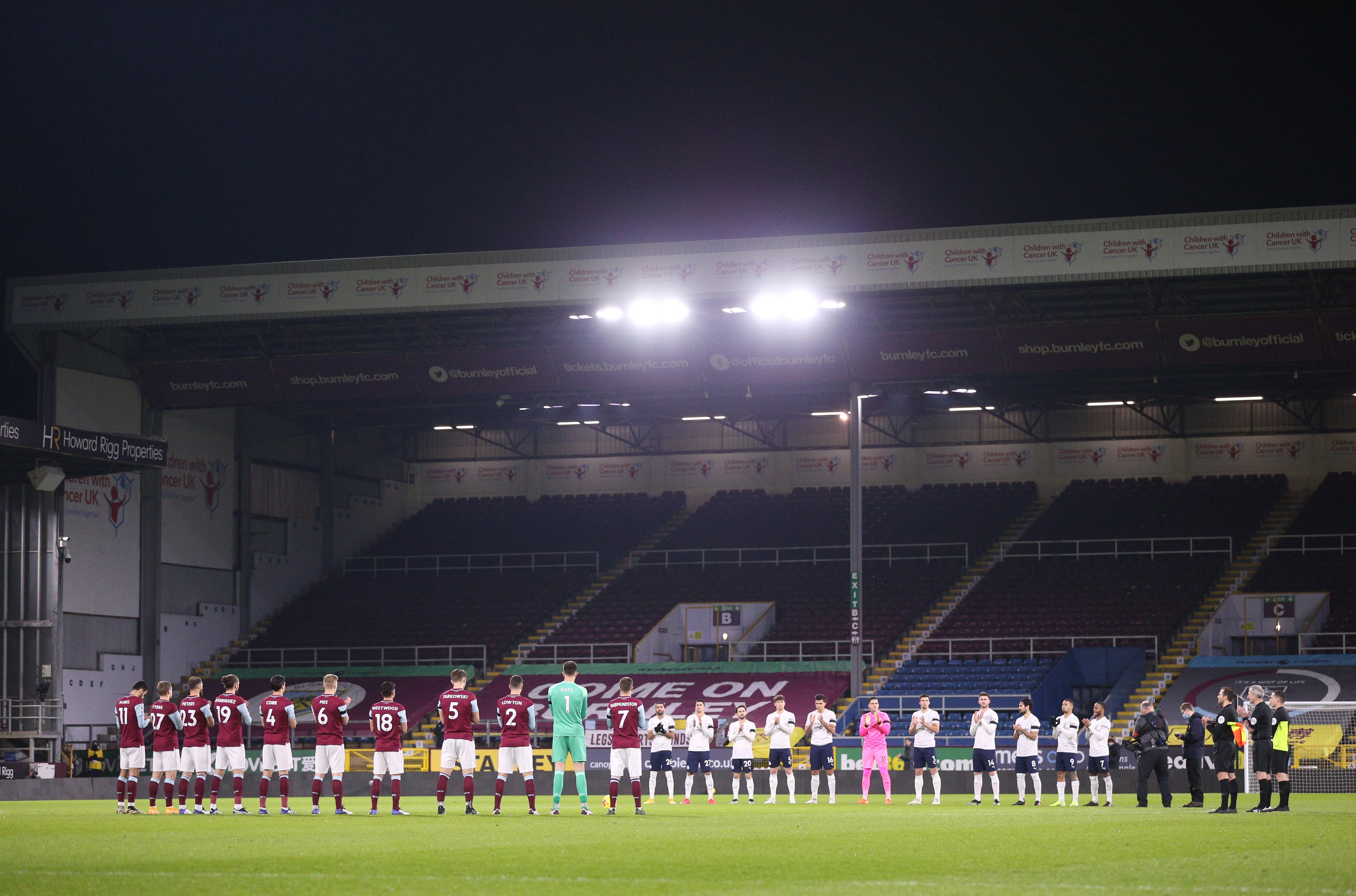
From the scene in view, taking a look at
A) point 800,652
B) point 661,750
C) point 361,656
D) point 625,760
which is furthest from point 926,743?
point 361,656

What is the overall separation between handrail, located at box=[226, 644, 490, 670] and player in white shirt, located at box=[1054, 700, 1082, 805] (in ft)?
77.9

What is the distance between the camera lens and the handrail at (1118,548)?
154ft

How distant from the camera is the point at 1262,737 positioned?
21.0 m

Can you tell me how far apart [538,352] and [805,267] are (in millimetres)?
8401

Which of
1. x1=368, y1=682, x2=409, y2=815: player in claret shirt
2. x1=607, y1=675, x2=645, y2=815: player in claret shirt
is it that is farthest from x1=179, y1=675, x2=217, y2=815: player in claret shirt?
x1=607, y1=675, x2=645, y2=815: player in claret shirt

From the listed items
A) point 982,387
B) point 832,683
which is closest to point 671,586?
point 832,683

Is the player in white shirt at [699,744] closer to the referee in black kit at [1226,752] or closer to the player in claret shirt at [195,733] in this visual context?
the player in claret shirt at [195,733]

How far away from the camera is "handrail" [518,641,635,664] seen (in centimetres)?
4688

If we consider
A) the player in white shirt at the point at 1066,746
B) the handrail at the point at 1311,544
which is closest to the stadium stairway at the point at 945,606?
→ the handrail at the point at 1311,544

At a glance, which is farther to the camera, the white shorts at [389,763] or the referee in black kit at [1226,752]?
the referee in black kit at [1226,752]

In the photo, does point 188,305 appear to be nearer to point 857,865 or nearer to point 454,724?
point 454,724

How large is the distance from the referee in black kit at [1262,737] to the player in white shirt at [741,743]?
9.34 m

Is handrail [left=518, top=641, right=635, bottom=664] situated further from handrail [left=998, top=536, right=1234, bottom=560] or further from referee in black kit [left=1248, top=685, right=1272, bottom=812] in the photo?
referee in black kit [left=1248, top=685, right=1272, bottom=812]

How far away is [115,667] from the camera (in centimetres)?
4416
